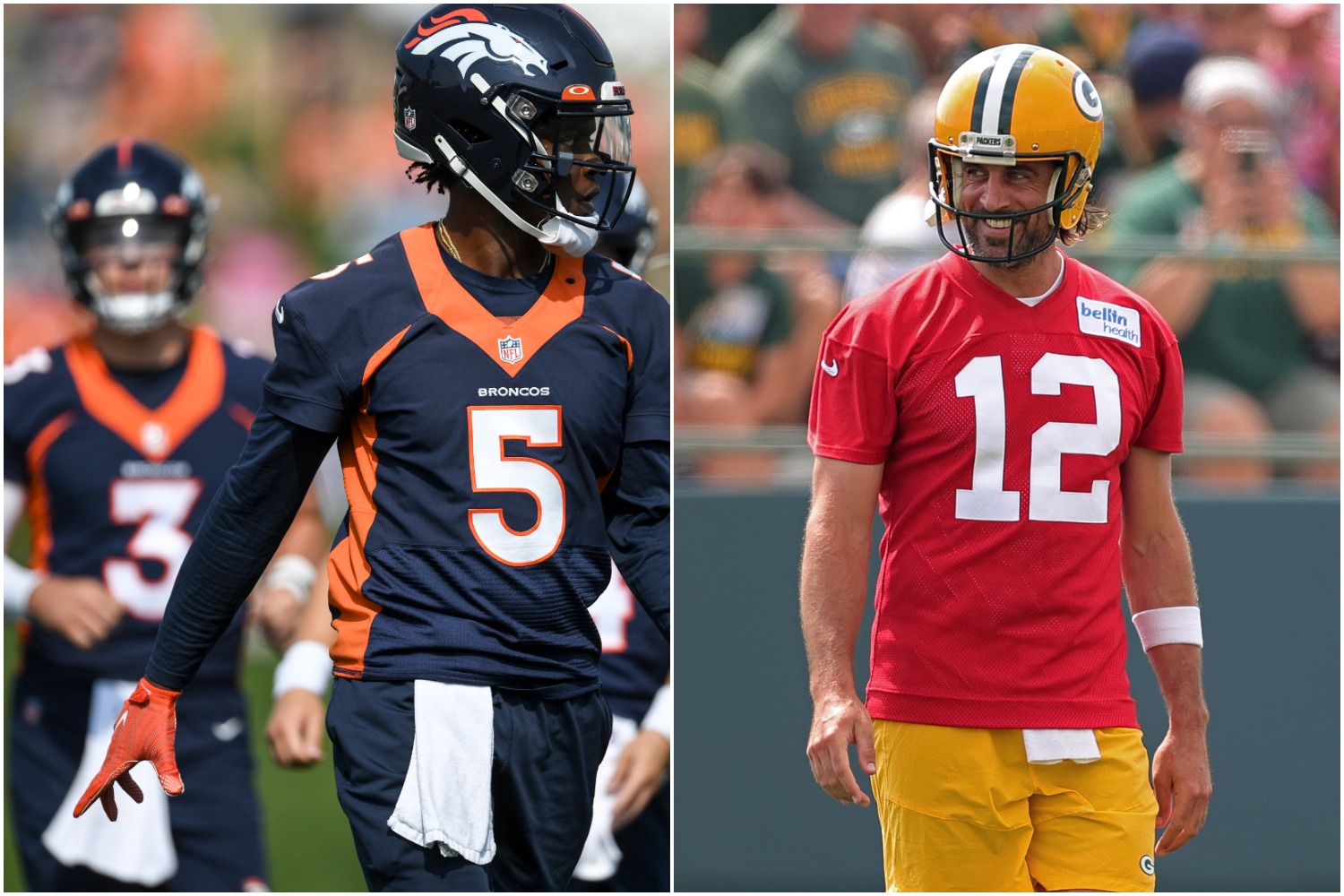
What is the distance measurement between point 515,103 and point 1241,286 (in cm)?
295

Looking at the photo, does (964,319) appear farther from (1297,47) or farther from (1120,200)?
(1297,47)

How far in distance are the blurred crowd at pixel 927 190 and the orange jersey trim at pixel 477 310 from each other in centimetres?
204

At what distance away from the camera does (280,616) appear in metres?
4.76

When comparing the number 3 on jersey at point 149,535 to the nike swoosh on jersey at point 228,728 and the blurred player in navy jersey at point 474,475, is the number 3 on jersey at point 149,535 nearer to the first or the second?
the nike swoosh on jersey at point 228,728

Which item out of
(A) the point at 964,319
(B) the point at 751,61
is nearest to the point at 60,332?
(B) the point at 751,61

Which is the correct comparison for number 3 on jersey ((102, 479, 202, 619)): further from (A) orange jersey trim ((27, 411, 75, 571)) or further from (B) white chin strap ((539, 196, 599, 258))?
(B) white chin strap ((539, 196, 599, 258))

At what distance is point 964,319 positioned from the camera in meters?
3.08

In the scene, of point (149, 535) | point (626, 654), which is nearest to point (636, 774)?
point (626, 654)

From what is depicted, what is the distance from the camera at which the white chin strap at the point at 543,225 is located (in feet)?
9.54

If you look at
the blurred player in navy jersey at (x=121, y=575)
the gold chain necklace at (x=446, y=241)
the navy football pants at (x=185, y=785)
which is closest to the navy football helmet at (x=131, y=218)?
the blurred player in navy jersey at (x=121, y=575)

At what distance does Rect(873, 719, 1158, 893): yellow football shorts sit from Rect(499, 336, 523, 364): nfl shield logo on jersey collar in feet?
3.22

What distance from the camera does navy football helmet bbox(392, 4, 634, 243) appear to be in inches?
115

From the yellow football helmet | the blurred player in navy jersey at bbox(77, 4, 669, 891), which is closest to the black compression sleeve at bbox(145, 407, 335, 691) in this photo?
the blurred player in navy jersey at bbox(77, 4, 669, 891)

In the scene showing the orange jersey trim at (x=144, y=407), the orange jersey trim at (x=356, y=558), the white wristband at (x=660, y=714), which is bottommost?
the white wristband at (x=660, y=714)
